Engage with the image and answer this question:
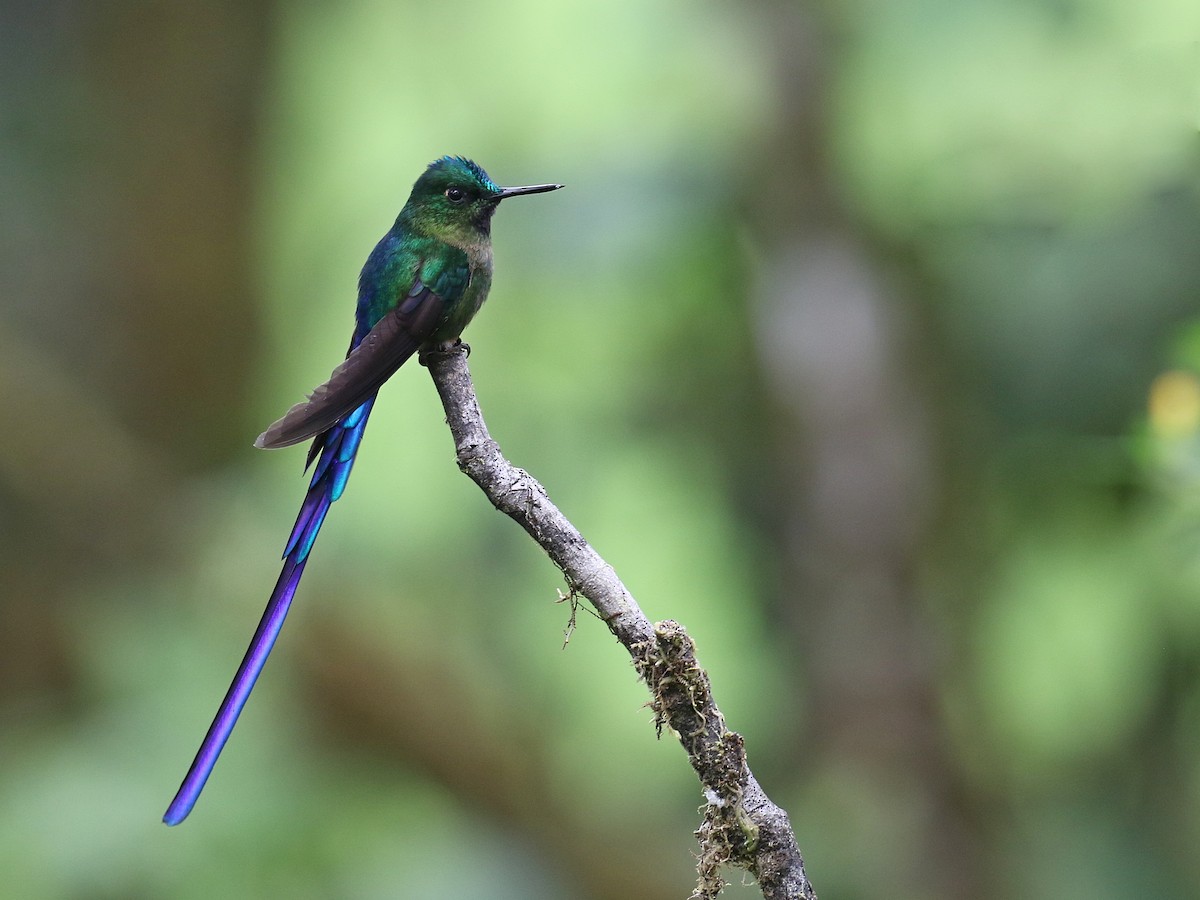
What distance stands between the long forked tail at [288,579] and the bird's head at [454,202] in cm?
37

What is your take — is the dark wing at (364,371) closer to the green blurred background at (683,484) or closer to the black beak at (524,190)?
the black beak at (524,190)

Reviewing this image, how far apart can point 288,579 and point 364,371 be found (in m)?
0.33

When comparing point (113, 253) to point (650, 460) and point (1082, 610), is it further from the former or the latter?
point (1082, 610)

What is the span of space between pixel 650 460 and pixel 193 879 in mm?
2934

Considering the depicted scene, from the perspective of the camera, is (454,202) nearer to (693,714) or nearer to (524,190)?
(524,190)

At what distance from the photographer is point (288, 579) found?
5.79 ft

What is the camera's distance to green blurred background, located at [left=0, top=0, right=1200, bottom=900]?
5.11m

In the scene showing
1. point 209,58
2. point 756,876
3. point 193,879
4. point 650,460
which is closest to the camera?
point 756,876

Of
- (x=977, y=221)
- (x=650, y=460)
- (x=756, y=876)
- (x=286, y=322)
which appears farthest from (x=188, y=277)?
(x=756, y=876)

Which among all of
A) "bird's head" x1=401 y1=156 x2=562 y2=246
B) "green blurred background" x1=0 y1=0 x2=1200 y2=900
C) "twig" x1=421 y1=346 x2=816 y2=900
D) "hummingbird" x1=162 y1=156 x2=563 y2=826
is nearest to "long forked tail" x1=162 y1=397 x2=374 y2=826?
"hummingbird" x1=162 y1=156 x2=563 y2=826

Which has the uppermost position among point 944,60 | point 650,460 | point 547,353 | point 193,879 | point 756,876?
point 944,60

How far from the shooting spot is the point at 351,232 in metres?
6.68

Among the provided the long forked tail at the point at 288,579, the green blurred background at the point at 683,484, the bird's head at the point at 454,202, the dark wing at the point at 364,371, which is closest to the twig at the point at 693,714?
the dark wing at the point at 364,371

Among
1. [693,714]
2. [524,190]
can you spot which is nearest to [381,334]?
[524,190]
